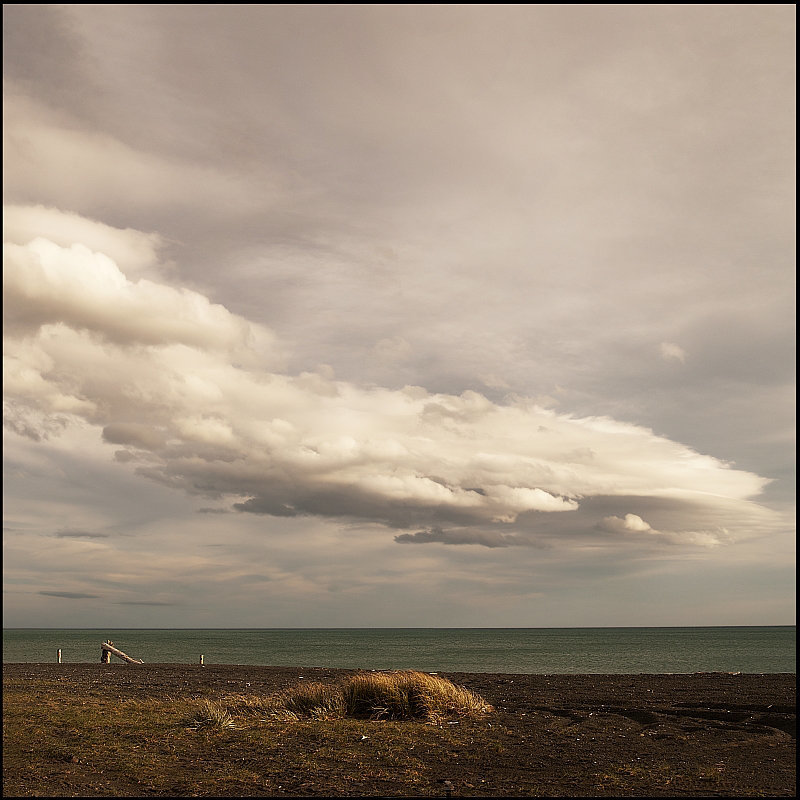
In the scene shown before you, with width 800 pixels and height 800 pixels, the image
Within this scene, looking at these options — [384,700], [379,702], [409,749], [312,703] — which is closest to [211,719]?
[312,703]

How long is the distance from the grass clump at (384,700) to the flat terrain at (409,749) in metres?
0.80

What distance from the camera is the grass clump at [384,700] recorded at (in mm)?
20094

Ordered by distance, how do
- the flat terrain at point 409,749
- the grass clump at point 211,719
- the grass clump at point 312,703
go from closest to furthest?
1. the flat terrain at point 409,749
2. the grass clump at point 211,719
3. the grass clump at point 312,703

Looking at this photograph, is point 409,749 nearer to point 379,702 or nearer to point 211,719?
point 379,702

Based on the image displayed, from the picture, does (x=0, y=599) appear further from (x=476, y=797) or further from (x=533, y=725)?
(x=533, y=725)

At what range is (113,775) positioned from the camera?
13062mm

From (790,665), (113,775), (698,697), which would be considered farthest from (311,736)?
(790,665)

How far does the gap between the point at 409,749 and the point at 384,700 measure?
473cm

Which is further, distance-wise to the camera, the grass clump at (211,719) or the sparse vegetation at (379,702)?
the sparse vegetation at (379,702)

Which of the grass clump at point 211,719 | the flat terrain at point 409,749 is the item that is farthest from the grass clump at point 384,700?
the grass clump at point 211,719

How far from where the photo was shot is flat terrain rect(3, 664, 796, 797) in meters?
12.8

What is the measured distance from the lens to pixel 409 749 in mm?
15914

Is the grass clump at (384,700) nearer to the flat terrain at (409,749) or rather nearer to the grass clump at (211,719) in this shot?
the flat terrain at (409,749)

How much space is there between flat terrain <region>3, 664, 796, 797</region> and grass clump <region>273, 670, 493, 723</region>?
802 millimetres
